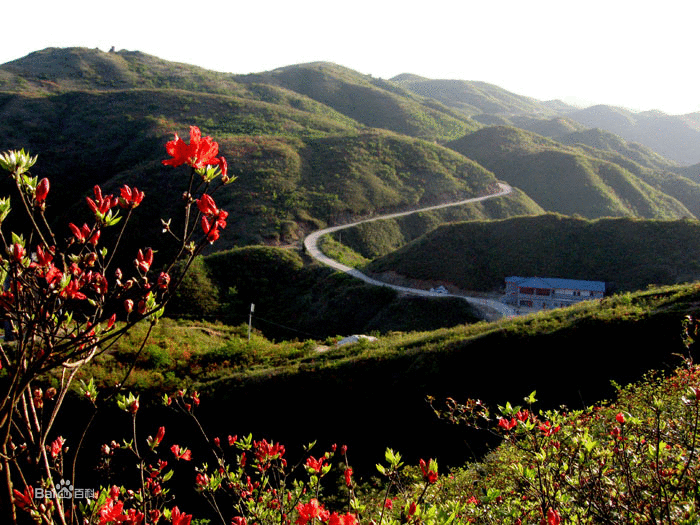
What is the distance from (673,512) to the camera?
2.73 m

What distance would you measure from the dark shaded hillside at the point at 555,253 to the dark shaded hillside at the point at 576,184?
3382 centimetres

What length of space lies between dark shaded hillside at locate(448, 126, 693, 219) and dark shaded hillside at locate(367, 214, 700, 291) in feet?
111

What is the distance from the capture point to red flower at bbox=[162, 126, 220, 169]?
2.11 m

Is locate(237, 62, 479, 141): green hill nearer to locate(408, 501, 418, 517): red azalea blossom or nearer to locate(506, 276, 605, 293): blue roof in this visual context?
locate(506, 276, 605, 293): blue roof

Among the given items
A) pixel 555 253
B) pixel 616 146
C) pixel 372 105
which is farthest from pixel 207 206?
pixel 616 146

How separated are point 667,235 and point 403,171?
35.3 meters

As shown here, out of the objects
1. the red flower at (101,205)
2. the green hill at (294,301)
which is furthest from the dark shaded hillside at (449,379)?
the green hill at (294,301)

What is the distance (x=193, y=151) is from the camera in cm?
215

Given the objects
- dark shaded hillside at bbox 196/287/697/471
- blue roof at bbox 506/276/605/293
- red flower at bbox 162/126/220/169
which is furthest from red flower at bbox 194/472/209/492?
blue roof at bbox 506/276/605/293

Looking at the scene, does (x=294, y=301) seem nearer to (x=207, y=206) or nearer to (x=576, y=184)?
(x=207, y=206)

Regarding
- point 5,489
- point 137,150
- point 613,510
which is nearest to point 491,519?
point 613,510

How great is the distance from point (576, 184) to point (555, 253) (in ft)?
145

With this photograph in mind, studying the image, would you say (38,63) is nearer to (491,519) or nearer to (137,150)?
(137,150)

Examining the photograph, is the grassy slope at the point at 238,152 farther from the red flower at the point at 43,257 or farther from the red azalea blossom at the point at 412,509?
the red azalea blossom at the point at 412,509
